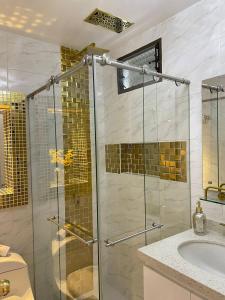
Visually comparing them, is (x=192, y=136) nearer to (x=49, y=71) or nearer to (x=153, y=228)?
(x=153, y=228)

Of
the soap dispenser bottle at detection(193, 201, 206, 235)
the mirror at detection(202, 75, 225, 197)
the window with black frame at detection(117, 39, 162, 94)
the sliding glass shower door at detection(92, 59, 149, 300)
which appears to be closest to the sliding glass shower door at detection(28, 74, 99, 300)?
the sliding glass shower door at detection(92, 59, 149, 300)

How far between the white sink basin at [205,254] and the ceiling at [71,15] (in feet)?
5.34

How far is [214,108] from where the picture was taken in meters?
1.58

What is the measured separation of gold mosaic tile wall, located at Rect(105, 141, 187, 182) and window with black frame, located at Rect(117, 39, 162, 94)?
473mm

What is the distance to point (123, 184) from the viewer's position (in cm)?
191

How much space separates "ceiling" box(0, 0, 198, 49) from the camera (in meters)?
1.61

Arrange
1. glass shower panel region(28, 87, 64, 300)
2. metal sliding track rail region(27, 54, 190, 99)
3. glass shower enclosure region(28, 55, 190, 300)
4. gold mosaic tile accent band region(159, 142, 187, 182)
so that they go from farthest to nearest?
glass shower panel region(28, 87, 64, 300) < gold mosaic tile accent band region(159, 142, 187, 182) < glass shower enclosure region(28, 55, 190, 300) < metal sliding track rail region(27, 54, 190, 99)

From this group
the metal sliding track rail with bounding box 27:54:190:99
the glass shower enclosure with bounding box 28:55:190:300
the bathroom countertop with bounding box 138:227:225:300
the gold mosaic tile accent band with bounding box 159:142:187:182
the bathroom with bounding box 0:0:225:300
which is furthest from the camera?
the gold mosaic tile accent band with bounding box 159:142:187:182

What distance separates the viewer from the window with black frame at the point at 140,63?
5.89 feet

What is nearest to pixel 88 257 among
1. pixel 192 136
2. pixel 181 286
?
pixel 181 286

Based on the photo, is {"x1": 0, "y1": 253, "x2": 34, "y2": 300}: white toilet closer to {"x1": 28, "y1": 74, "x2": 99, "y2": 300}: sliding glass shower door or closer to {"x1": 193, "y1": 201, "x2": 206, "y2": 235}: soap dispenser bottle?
{"x1": 28, "y1": 74, "x2": 99, "y2": 300}: sliding glass shower door

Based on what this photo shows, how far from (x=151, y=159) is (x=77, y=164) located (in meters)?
0.57

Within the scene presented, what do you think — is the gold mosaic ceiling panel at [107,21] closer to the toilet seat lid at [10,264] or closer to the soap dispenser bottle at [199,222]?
the soap dispenser bottle at [199,222]

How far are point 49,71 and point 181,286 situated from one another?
1.99m
